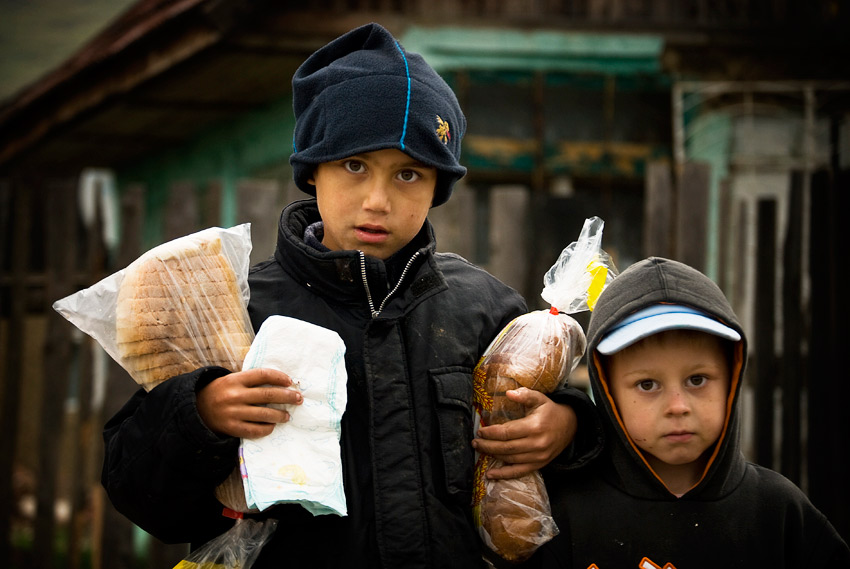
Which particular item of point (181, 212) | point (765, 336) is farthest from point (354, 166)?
point (765, 336)

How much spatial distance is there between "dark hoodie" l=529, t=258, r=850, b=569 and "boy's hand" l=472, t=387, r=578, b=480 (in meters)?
0.19

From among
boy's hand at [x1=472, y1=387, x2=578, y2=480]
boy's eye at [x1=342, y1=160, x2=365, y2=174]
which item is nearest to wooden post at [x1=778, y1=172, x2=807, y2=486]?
boy's hand at [x1=472, y1=387, x2=578, y2=480]

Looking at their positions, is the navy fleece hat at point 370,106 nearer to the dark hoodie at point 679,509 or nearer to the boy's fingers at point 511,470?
the dark hoodie at point 679,509

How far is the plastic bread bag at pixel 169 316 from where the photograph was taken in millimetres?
2047

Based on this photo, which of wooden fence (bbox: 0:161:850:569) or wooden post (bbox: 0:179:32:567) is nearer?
wooden fence (bbox: 0:161:850:569)

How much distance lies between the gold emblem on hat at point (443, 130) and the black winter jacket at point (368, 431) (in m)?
0.27

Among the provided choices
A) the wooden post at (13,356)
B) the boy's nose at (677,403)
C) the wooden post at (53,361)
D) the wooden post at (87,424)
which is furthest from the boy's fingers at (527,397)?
the wooden post at (13,356)

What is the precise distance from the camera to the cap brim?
7.16 ft

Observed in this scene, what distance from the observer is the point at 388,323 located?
2.15m

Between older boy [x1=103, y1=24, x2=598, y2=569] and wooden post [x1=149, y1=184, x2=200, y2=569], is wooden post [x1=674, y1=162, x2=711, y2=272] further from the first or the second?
wooden post [x1=149, y1=184, x2=200, y2=569]

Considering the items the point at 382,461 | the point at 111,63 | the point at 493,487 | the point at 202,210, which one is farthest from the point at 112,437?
the point at 111,63

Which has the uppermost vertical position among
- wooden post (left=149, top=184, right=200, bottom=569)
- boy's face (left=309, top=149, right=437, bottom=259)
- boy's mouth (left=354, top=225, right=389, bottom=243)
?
wooden post (left=149, top=184, right=200, bottom=569)

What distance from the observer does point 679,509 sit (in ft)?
7.36

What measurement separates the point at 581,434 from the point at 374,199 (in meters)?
0.84
